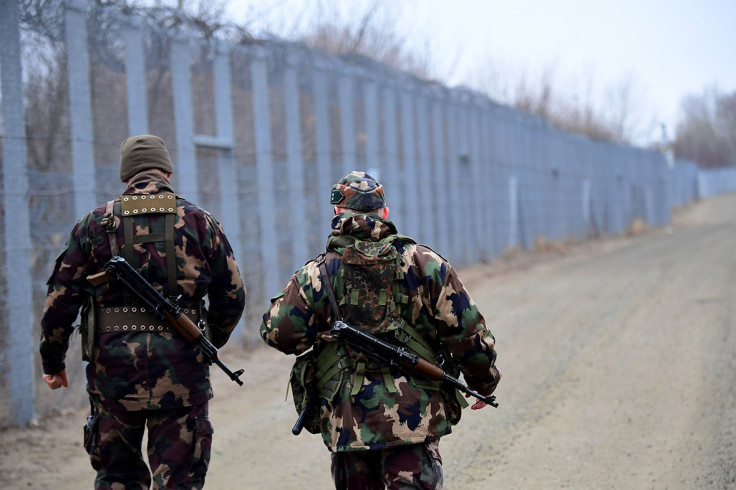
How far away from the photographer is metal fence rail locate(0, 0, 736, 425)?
509 centimetres

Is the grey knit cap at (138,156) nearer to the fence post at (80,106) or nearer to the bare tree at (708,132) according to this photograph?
the fence post at (80,106)

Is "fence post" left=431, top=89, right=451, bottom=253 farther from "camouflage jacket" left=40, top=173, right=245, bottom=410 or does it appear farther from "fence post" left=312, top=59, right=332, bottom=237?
"camouflage jacket" left=40, top=173, right=245, bottom=410

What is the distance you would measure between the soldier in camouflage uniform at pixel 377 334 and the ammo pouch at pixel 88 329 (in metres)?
0.74

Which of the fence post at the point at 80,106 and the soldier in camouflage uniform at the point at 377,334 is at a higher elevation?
the fence post at the point at 80,106

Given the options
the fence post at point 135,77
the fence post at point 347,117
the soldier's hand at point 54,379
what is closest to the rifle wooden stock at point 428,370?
the soldier's hand at point 54,379

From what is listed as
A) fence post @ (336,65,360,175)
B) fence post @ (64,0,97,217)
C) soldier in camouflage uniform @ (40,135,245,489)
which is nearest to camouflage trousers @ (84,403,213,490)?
soldier in camouflage uniform @ (40,135,245,489)

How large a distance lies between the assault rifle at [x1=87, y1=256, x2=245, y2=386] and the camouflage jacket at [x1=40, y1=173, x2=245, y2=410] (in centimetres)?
4

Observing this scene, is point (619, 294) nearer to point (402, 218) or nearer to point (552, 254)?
point (402, 218)

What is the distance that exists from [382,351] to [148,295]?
985 millimetres

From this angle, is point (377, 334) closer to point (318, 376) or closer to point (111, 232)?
point (318, 376)

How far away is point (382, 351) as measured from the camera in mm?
2570

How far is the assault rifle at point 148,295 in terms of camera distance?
2.79 m

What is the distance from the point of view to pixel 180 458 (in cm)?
A: 282

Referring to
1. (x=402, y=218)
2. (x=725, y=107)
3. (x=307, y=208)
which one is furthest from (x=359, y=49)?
(x=725, y=107)
